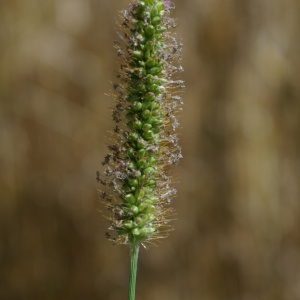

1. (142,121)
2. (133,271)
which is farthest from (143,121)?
(133,271)

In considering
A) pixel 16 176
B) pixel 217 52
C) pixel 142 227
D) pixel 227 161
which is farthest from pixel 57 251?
pixel 142 227

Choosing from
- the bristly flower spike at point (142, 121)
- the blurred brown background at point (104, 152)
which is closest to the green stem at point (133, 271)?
the bristly flower spike at point (142, 121)

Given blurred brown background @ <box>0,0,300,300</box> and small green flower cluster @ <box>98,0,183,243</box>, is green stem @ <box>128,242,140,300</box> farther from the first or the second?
blurred brown background @ <box>0,0,300,300</box>

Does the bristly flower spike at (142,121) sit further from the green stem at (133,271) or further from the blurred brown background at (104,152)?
the blurred brown background at (104,152)

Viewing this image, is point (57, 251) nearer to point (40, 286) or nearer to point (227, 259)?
point (40, 286)

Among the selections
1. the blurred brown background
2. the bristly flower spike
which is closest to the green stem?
the bristly flower spike

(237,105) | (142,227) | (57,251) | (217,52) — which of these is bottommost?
(142,227)
